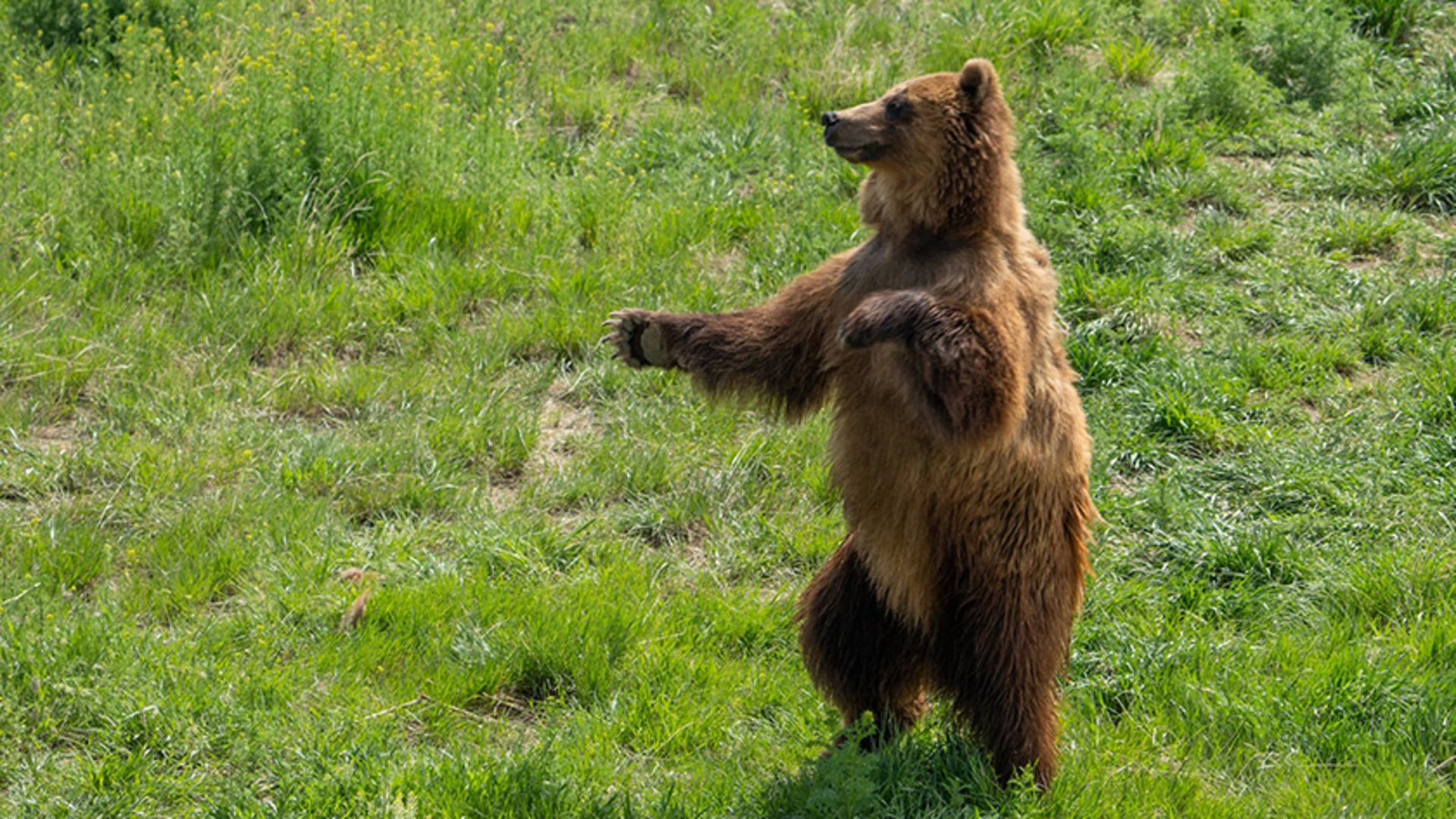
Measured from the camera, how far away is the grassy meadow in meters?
5.00

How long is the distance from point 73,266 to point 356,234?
50.2 inches

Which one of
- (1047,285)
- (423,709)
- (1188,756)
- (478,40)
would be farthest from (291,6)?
(1188,756)

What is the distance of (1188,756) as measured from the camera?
5.08 meters

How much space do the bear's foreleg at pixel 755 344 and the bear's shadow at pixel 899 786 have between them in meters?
1.14

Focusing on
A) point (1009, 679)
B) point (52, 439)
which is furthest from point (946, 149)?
point (52, 439)

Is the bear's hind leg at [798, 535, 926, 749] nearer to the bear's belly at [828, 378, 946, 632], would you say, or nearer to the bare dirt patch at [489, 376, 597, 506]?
the bear's belly at [828, 378, 946, 632]

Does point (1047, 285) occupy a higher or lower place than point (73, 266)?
higher

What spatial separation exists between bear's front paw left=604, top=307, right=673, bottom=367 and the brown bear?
566mm

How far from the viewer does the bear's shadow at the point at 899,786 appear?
4.55m

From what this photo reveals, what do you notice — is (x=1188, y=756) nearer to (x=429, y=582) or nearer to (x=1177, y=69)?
(x=429, y=582)

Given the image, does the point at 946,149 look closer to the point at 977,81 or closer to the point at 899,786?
the point at 977,81

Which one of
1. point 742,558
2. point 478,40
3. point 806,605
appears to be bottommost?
point 742,558

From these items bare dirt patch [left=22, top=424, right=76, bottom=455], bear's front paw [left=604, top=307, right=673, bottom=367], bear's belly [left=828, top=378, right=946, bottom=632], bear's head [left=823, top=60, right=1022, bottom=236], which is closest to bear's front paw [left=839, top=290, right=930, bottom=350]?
bear's belly [left=828, top=378, right=946, bottom=632]

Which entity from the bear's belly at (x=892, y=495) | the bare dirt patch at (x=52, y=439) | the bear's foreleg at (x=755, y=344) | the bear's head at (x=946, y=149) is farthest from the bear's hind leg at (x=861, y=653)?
the bare dirt patch at (x=52, y=439)
